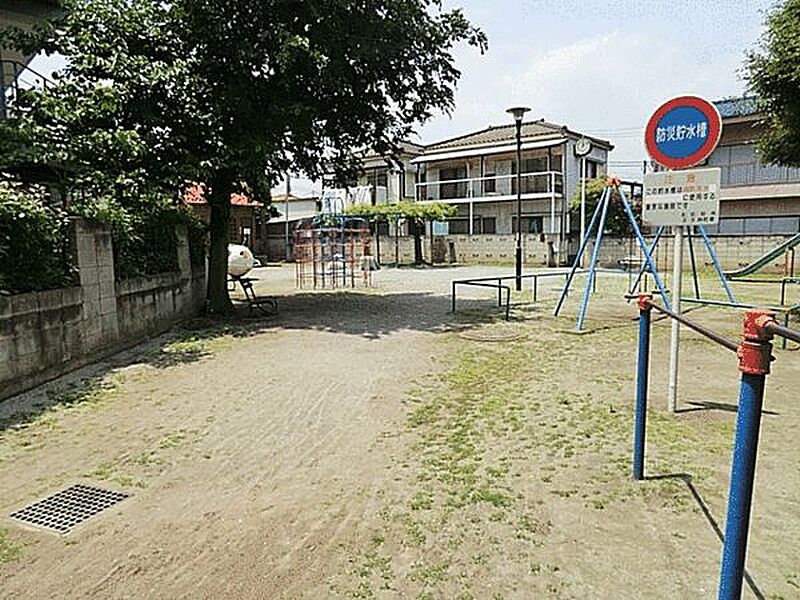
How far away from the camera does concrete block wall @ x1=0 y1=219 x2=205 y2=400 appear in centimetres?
557

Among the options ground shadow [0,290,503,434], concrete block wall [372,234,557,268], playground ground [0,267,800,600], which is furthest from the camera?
concrete block wall [372,234,557,268]

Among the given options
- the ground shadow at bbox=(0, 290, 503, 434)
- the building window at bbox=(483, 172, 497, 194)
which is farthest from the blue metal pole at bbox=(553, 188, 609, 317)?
the building window at bbox=(483, 172, 497, 194)

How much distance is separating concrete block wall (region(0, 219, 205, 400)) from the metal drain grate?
2379 millimetres

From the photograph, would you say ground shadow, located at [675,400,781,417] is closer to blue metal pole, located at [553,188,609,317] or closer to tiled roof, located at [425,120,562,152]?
blue metal pole, located at [553,188,609,317]

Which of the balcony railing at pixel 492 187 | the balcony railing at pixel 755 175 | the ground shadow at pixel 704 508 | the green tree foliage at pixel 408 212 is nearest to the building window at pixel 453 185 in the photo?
the balcony railing at pixel 492 187

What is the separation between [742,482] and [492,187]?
99.0 ft

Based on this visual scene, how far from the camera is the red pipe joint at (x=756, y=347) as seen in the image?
1773 mm

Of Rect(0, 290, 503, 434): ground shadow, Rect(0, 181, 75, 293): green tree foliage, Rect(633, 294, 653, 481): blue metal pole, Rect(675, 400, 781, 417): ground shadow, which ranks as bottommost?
Rect(675, 400, 781, 417): ground shadow

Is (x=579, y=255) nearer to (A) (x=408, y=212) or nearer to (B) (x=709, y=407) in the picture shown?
(B) (x=709, y=407)

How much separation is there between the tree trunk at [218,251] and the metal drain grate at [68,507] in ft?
24.8

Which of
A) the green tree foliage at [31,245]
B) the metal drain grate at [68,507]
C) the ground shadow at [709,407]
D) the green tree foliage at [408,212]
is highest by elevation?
the green tree foliage at [408,212]

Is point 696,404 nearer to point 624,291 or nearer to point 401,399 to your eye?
point 401,399

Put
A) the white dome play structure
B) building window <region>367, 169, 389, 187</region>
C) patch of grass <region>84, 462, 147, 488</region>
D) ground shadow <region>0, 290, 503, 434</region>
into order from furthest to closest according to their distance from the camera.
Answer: building window <region>367, 169, 389, 187</region>
the white dome play structure
ground shadow <region>0, 290, 503, 434</region>
patch of grass <region>84, 462, 147, 488</region>

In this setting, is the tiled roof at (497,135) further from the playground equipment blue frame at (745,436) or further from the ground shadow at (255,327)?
the playground equipment blue frame at (745,436)
